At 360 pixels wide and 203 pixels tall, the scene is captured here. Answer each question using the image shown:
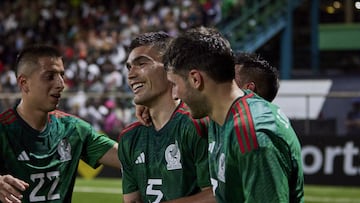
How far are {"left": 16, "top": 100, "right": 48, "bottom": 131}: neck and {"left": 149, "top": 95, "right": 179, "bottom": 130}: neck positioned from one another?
4.01 ft

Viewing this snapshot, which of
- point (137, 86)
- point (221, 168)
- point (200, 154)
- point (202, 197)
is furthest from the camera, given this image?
point (137, 86)

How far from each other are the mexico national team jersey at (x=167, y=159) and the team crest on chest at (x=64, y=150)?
0.91 m

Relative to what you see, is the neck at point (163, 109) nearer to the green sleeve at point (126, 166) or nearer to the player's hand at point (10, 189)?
the green sleeve at point (126, 166)

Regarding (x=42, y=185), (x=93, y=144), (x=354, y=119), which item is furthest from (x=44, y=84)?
(x=354, y=119)

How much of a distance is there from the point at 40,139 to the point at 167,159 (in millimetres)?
1396

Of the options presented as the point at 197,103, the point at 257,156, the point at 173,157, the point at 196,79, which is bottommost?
the point at 173,157

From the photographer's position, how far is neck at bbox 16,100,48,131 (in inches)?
223

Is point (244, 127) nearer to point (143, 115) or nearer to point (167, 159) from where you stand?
point (167, 159)

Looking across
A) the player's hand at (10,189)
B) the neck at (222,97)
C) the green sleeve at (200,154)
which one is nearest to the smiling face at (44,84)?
the player's hand at (10,189)

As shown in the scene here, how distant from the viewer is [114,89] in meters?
18.4

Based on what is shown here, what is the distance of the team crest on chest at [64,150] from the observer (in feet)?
18.7

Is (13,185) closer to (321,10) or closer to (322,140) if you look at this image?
(322,140)

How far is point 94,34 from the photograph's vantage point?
22562 mm

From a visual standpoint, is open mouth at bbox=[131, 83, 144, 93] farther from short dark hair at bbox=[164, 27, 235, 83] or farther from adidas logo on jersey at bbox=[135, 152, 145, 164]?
short dark hair at bbox=[164, 27, 235, 83]
